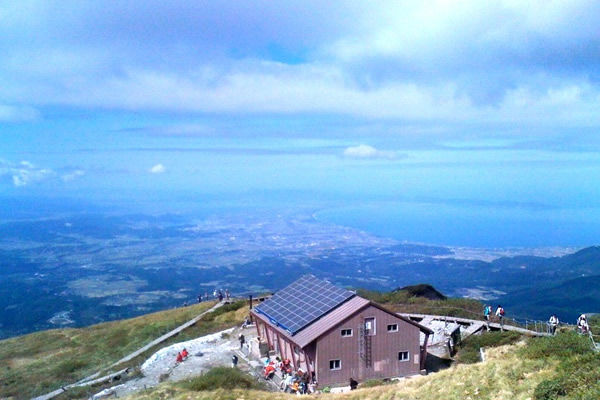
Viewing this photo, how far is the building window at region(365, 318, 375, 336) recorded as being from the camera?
105ft

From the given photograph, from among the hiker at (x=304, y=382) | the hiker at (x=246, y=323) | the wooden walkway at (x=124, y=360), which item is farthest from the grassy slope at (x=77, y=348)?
the hiker at (x=304, y=382)

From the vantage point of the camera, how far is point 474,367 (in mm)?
22406

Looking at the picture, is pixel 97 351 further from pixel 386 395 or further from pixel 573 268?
pixel 573 268

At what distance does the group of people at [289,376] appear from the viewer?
30.3m

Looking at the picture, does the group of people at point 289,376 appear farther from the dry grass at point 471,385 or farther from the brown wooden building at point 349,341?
the dry grass at point 471,385

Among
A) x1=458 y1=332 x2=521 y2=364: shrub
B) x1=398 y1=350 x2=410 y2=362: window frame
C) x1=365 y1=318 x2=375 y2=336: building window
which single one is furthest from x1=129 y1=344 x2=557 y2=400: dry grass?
x1=458 y1=332 x2=521 y2=364: shrub

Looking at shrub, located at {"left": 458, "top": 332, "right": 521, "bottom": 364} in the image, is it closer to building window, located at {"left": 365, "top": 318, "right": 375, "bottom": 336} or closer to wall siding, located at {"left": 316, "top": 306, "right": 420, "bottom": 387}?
wall siding, located at {"left": 316, "top": 306, "right": 420, "bottom": 387}

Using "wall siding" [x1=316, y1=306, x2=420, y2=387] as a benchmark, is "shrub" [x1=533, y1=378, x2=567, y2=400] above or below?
above

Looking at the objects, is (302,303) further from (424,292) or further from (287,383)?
(424,292)

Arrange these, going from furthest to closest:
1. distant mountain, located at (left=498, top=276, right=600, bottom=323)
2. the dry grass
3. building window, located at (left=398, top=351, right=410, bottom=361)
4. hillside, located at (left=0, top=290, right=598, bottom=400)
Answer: distant mountain, located at (left=498, top=276, right=600, bottom=323) < building window, located at (left=398, top=351, right=410, bottom=361) < hillside, located at (left=0, top=290, right=598, bottom=400) < the dry grass

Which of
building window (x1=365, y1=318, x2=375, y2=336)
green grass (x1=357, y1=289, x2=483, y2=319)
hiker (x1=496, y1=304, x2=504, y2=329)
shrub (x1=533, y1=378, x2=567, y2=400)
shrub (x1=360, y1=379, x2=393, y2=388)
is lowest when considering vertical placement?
shrub (x1=360, y1=379, x2=393, y2=388)

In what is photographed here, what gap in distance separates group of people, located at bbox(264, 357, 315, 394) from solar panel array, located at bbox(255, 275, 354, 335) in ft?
7.91

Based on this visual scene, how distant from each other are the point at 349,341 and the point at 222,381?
8.20 metres

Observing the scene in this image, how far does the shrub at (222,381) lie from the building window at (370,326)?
24.1 feet
